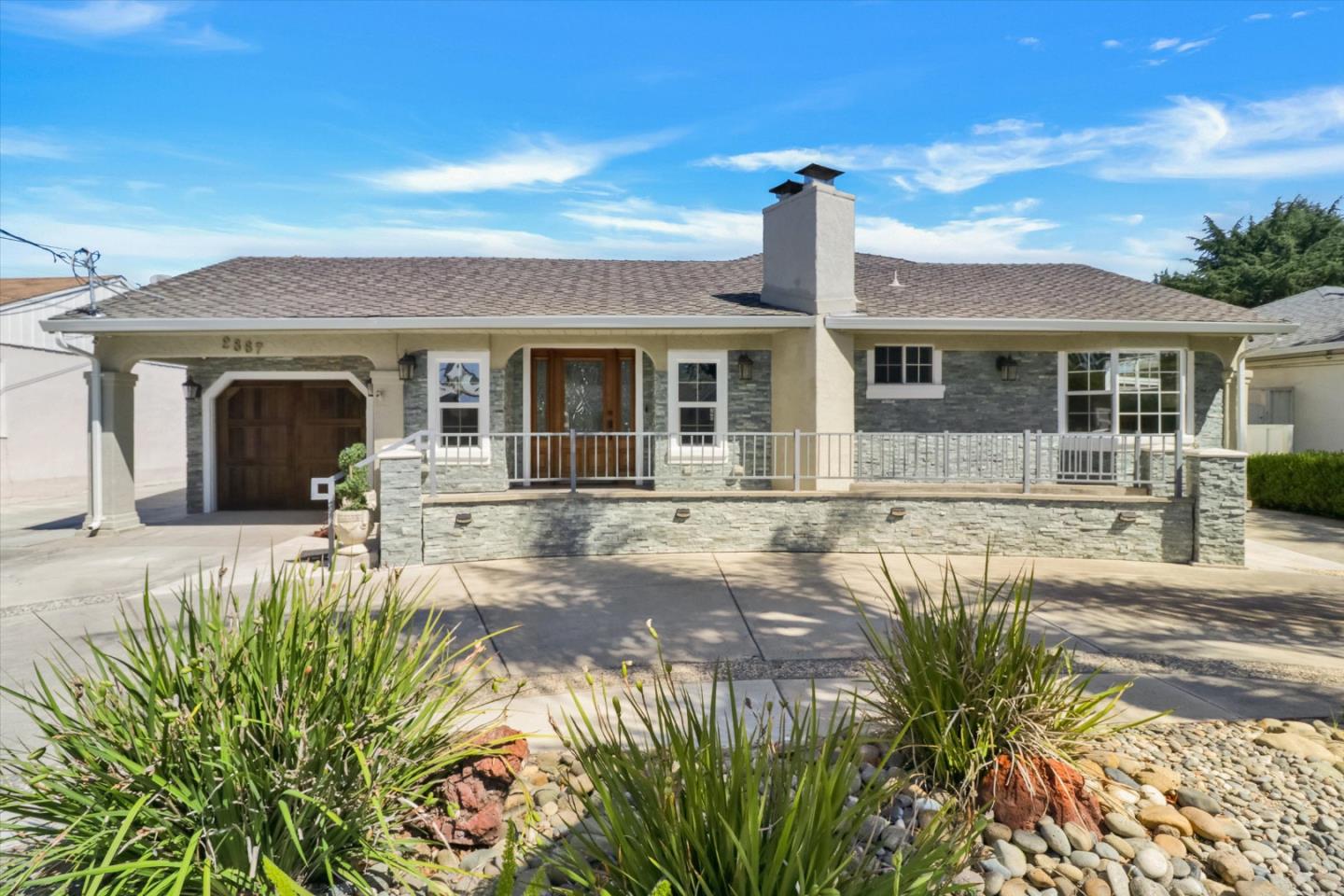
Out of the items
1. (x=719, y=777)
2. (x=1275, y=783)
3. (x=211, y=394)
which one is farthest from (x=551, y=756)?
(x=211, y=394)

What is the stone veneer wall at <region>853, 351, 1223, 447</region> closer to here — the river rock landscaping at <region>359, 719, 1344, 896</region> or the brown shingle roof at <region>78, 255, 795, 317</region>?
the brown shingle roof at <region>78, 255, 795, 317</region>

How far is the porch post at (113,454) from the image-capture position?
41.2ft

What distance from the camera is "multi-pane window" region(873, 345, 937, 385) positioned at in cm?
1309

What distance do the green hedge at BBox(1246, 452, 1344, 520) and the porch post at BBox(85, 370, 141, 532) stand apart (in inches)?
827

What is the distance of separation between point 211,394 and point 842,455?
464 inches

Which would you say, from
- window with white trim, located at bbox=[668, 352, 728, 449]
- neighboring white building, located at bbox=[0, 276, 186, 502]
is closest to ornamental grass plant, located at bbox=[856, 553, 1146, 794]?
window with white trim, located at bbox=[668, 352, 728, 449]

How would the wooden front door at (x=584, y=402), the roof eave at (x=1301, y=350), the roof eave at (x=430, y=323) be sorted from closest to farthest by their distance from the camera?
1. the roof eave at (x=430, y=323)
2. the wooden front door at (x=584, y=402)
3. the roof eave at (x=1301, y=350)

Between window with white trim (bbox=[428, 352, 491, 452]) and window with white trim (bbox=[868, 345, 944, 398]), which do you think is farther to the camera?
window with white trim (bbox=[868, 345, 944, 398])

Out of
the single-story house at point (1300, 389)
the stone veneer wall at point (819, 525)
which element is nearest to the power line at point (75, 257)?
the stone veneer wall at point (819, 525)

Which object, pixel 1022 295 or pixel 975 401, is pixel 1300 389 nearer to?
pixel 1022 295

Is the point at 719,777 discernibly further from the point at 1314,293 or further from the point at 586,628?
the point at 1314,293

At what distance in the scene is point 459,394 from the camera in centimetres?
1242

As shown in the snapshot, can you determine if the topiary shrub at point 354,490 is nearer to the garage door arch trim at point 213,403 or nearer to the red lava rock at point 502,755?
the garage door arch trim at point 213,403

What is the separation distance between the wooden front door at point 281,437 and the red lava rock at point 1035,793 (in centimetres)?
1447
